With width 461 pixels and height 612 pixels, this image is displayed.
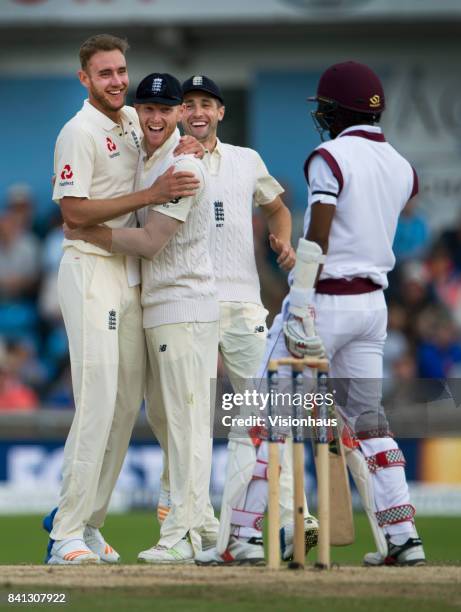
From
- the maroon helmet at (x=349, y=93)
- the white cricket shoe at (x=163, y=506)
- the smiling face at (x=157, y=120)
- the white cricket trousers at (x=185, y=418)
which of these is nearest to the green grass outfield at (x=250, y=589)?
the white cricket trousers at (x=185, y=418)

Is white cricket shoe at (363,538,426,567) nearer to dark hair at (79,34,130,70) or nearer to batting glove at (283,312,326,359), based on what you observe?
batting glove at (283,312,326,359)

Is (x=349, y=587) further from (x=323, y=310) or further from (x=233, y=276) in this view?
(x=233, y=276)

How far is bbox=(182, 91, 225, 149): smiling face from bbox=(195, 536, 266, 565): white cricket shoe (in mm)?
2647

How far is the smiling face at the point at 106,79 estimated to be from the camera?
6.77 metres

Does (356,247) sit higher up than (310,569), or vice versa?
(356,247)

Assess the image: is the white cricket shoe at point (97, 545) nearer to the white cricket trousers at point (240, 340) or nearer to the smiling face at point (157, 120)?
the white cricket trousers at point (240, 340)

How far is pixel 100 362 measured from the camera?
6641mm

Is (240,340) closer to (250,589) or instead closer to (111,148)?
(111,148)

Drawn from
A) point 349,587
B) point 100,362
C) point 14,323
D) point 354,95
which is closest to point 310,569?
point 349,587

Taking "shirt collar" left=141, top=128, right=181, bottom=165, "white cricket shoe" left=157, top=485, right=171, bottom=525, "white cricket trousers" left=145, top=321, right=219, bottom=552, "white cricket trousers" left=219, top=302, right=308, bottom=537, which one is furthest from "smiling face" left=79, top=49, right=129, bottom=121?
"white cricket shoe" left=157, top=485, right=171, bottom=525

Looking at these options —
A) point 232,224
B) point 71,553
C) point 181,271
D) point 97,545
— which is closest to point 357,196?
point 181,271

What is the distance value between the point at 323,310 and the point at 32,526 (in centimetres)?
673

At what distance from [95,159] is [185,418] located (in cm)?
134

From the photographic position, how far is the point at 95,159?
22.1 feet
